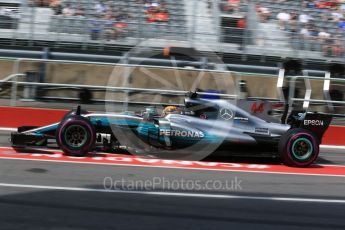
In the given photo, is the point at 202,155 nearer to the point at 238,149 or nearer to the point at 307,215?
the point at 238,149

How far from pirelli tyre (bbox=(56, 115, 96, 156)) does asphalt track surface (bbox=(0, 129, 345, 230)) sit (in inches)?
19.4

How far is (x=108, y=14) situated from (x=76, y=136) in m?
7.38

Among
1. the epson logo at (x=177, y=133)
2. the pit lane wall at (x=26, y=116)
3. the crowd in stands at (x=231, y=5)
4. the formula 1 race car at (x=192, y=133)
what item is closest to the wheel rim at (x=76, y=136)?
the formula 1 race car at (x=192, y=133)

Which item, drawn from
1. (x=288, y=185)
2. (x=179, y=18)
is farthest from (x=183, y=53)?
(x=288, y=185)

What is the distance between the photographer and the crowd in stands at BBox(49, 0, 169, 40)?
15.0m

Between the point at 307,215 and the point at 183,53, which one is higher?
the point at 183,53

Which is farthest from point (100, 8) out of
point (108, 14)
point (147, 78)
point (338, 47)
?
point (338, 47)

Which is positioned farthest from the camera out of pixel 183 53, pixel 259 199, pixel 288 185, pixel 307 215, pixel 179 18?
pixel 179 18

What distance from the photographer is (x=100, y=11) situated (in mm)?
15227

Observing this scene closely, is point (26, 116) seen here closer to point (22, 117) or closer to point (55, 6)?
point (22, 117)

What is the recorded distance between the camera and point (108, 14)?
49.7 feet

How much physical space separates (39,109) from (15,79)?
837mm

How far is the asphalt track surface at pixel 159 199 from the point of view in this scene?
5.48 metres

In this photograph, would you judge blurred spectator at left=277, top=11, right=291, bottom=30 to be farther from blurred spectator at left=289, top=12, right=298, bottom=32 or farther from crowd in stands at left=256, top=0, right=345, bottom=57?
blurred spectator at left=289, top=12, right=298, bottom=32
